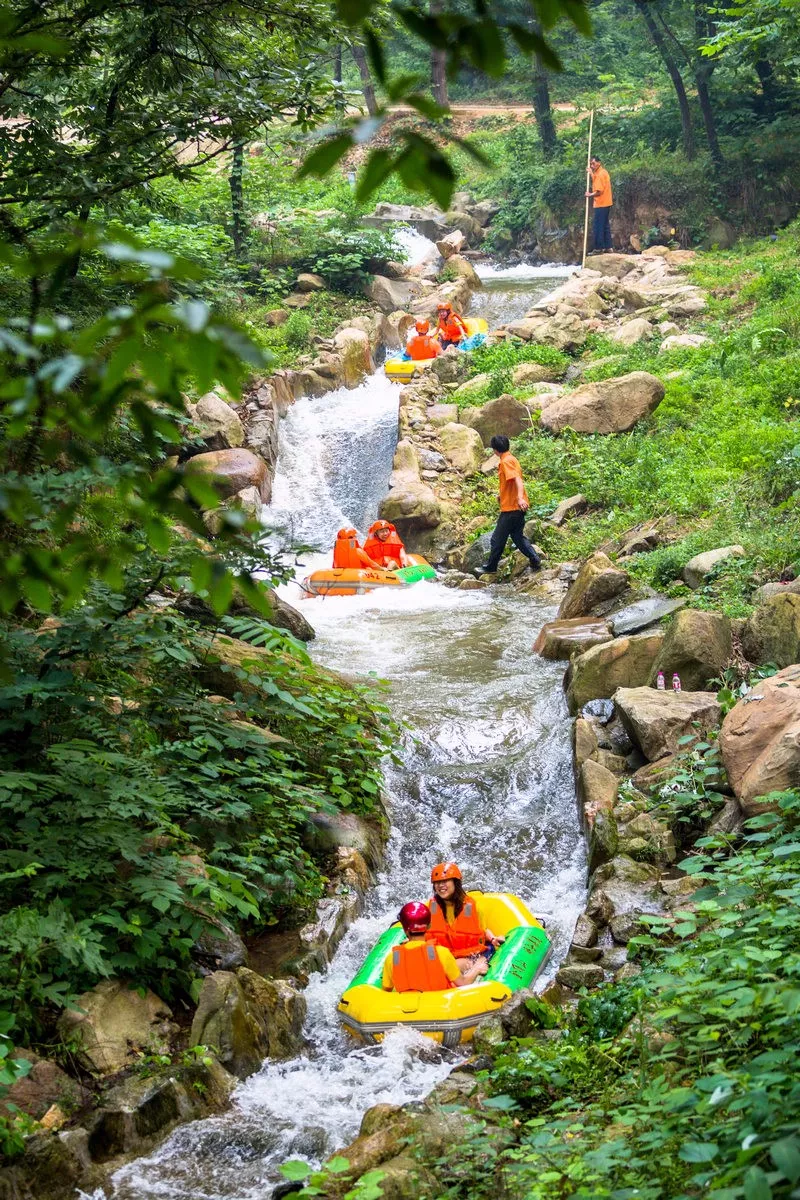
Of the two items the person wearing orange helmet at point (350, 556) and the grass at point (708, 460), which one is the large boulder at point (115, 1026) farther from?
the person wearing orange helmet at point (350, 556)

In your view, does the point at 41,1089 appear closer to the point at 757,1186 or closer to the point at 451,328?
the point at 757,1186

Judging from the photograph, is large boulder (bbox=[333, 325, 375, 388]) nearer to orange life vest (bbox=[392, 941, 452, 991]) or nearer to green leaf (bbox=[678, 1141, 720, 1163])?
orange life vest (bbox=[392, 941, 452, 991])

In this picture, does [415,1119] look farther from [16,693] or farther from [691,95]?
[691,95]

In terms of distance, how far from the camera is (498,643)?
1074 cm

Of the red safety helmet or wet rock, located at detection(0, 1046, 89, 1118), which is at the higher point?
wet rock, located at detection(0, 1046, 89, 1118)

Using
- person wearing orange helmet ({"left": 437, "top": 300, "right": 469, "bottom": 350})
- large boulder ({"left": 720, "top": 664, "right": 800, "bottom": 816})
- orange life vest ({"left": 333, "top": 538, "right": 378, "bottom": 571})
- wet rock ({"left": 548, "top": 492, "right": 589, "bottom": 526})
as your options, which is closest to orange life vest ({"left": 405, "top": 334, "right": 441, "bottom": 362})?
person wearing orange helmet ({"left": 437, "top": 300, "right": 469, "bottom": 350})

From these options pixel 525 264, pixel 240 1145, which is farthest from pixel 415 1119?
pixel 525 264

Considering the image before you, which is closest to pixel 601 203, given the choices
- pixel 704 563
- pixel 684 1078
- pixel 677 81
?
pixel 677 81

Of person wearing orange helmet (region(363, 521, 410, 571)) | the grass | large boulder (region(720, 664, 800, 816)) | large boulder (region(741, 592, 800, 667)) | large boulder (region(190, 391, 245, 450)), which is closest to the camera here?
large boulder (region(720, 664, 800, 816))

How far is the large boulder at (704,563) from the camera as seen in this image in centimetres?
929

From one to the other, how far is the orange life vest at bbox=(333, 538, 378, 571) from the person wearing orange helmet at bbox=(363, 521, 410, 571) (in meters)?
0.13

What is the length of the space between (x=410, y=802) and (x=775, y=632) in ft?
9.16

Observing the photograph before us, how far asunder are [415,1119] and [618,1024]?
953 mm

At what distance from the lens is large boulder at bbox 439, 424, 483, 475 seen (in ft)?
50.5
